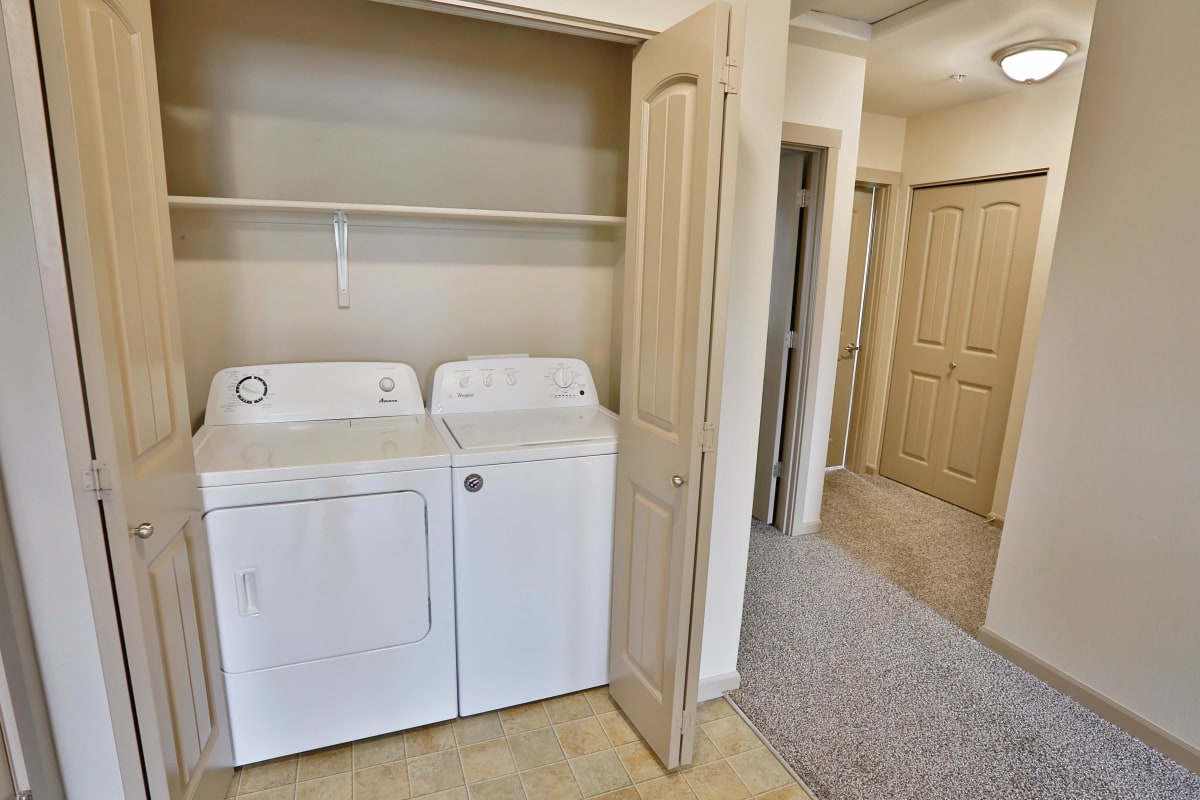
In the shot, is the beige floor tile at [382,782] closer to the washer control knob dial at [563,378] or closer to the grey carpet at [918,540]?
the washer control knob dial at [563,378]

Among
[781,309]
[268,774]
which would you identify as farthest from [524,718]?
[781,309]

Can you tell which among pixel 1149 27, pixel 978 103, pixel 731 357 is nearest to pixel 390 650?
pixel 731 357

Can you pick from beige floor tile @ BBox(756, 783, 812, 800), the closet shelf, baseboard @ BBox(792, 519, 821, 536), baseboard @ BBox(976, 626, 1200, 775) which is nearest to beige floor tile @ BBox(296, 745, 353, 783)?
beige floor tile @ BBox(756, 783, 812, 800)

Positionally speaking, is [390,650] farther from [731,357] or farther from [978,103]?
[978,103]

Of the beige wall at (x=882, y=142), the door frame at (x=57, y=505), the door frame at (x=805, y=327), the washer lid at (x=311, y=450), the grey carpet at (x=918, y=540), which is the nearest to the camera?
the door frame at (x=57, y=505)

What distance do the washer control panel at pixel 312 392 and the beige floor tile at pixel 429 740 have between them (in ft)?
3.23

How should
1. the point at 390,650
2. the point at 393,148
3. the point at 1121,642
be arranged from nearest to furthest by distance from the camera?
1. the point at 390,650
2. the point at 1121,642
3. the point at 393,148

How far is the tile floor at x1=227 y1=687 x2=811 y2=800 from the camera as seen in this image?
1674 mm

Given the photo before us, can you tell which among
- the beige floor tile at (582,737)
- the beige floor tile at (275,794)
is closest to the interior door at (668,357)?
the beige floor tile at (582,737)

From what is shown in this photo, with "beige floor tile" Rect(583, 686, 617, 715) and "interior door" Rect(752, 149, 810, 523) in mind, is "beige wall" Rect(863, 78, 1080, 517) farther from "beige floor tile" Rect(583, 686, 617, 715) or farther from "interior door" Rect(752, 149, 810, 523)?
"beige floor tile" Rect(583, 686, 617, 715)

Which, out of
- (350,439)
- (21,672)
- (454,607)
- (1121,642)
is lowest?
(1121,642)

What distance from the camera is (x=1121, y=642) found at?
197cm

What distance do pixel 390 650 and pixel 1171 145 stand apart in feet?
8.70

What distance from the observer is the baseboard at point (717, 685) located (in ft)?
6.74
